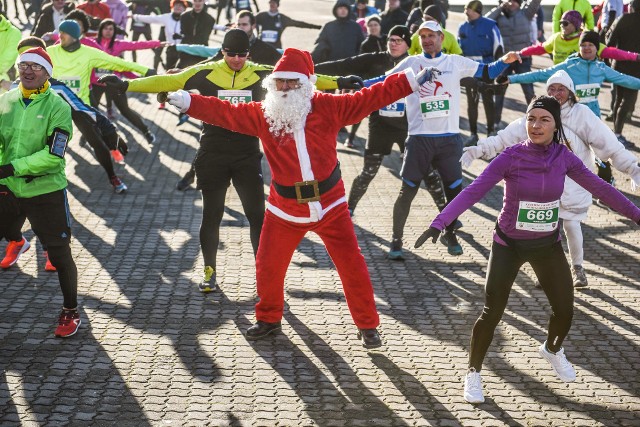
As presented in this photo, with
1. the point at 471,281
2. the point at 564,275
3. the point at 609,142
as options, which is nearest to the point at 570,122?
the point at 609,142

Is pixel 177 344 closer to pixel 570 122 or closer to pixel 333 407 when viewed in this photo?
pixel 333 407

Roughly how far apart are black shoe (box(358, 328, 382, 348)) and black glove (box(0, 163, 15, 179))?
2.58 m

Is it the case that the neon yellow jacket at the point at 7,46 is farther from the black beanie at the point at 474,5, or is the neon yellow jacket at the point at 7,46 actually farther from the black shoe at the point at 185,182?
the black beanie at the point at 474,5

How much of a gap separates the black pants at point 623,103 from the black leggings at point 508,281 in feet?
27.9

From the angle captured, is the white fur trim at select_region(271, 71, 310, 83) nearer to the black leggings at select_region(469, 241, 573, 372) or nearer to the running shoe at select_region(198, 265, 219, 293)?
the black leggings at select_region(469, 241, 573, 372)

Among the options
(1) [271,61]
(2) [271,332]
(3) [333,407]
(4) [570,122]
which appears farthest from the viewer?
(1) [271,61]

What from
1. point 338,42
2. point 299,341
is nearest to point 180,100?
point 299,341

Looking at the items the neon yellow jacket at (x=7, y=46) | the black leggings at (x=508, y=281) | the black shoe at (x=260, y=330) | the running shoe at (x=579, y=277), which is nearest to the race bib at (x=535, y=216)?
the black leggings at (x=508, y=281)

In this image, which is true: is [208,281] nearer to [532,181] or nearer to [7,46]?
[532,181]

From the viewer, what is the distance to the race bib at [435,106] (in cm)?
880

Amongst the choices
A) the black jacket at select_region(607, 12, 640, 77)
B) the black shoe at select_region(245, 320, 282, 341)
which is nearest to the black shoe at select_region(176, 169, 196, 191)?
the black shoe at select_region(245, 320, 282, 341)

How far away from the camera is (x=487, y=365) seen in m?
6.50

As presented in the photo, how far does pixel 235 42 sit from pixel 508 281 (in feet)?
10.2

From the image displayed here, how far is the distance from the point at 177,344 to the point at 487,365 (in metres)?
2.13
